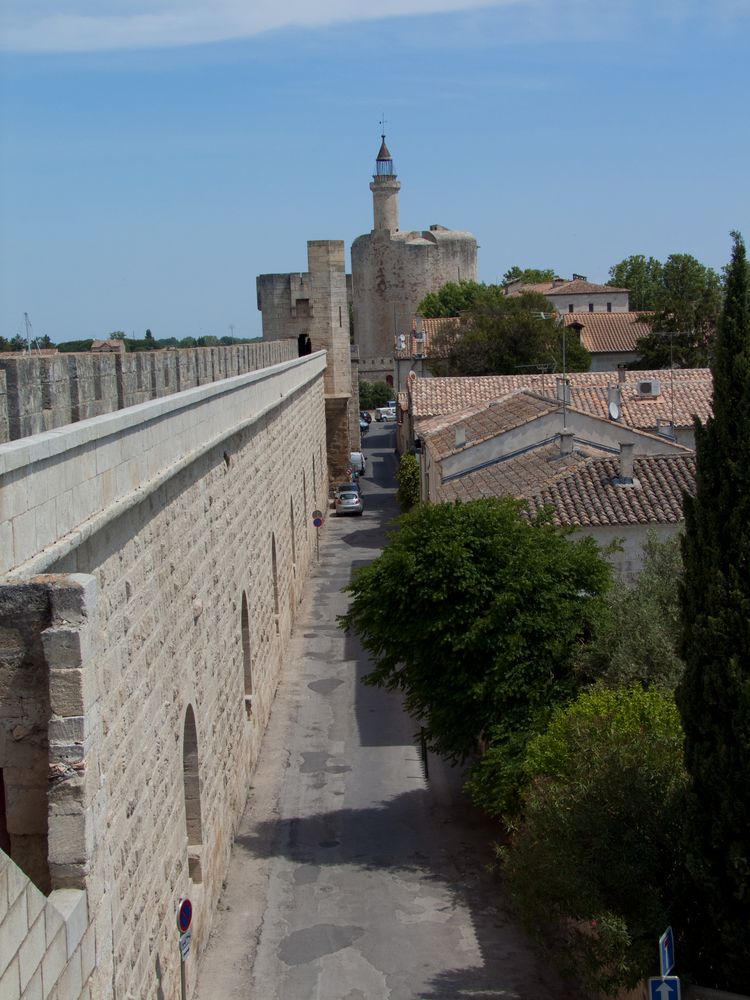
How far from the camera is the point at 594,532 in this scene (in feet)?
50.3

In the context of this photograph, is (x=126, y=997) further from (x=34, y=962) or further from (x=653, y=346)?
(x=653, y=346)

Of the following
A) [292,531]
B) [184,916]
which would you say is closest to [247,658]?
[184,916]

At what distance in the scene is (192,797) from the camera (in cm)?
990

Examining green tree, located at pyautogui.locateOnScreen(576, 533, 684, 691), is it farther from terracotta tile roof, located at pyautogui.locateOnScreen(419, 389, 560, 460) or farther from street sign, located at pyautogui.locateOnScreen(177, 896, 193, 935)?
terracotta tile roof, located at pyautogui.locateOnScreen(419, 389, 560, 460)

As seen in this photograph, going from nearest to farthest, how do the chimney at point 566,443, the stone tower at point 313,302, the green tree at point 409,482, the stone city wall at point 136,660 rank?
the stone city wall at point 136,660 < the chimney at point 566,443 < the green tree at point 409,482 < the stone tower at point 313,302

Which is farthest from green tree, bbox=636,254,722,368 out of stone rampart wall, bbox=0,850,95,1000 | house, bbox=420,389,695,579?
stone rampart wall, bbox=0,850,95,1000

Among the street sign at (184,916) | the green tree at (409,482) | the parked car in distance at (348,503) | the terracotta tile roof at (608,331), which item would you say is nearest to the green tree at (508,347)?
the terracotta tile roof at (608,331)

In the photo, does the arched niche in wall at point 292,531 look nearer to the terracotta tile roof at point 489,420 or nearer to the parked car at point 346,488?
the terracotta tile roof at point 489,420

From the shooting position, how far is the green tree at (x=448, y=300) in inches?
2849

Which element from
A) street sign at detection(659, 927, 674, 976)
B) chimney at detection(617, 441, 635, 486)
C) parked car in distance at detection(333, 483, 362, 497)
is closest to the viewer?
street sign at detection(659, 927, 674, 976)

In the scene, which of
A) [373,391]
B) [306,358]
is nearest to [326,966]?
[306,358]

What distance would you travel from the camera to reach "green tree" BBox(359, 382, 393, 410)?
77188 millimetres

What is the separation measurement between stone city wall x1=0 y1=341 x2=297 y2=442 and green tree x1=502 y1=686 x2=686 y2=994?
4.22m

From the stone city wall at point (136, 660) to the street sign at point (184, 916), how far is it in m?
0.06
